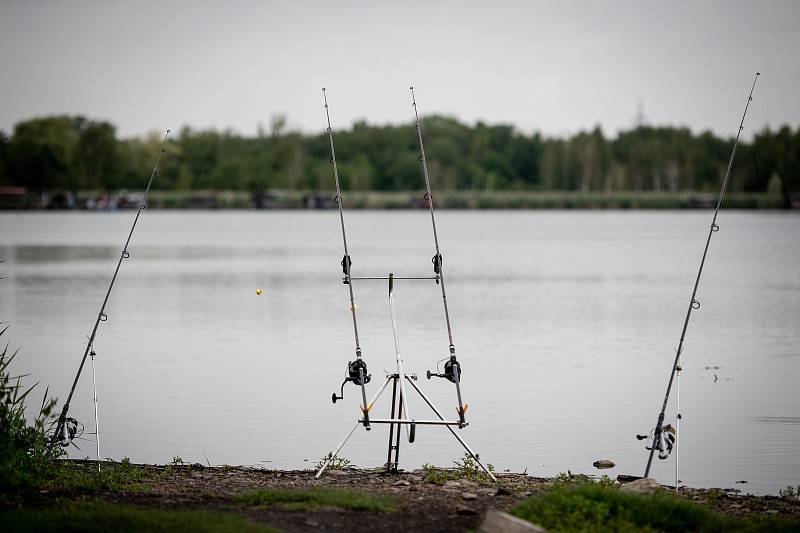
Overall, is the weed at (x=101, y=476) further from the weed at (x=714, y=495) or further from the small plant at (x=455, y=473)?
the weed at (x=714, y=495)

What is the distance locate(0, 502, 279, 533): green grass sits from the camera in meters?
7.35

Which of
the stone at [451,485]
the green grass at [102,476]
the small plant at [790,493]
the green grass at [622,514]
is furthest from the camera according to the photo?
the small plant at [790,493]

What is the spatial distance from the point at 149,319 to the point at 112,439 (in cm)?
1242

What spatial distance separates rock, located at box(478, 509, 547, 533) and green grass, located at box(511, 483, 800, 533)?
1.90 feet

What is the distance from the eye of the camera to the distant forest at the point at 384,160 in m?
127

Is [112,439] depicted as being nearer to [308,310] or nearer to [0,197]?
[308,310]

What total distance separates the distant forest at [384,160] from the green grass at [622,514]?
11152cm

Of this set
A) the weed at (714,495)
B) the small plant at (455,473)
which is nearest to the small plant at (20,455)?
the small plant at (455,473)

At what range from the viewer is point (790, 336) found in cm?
2202

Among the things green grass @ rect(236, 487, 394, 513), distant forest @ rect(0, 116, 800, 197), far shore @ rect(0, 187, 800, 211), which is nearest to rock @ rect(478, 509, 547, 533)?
green grass @ rect(236, 487, 394, 513)

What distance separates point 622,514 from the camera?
796 centimetres

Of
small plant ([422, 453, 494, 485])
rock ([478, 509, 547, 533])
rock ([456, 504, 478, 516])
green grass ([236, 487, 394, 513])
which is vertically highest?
rock ([478, 509, 547, 533])

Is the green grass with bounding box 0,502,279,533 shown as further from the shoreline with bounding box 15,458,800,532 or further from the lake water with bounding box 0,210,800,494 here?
the lake water with bounding box 0,210,800,494

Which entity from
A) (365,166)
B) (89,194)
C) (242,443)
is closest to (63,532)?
(242,443)
